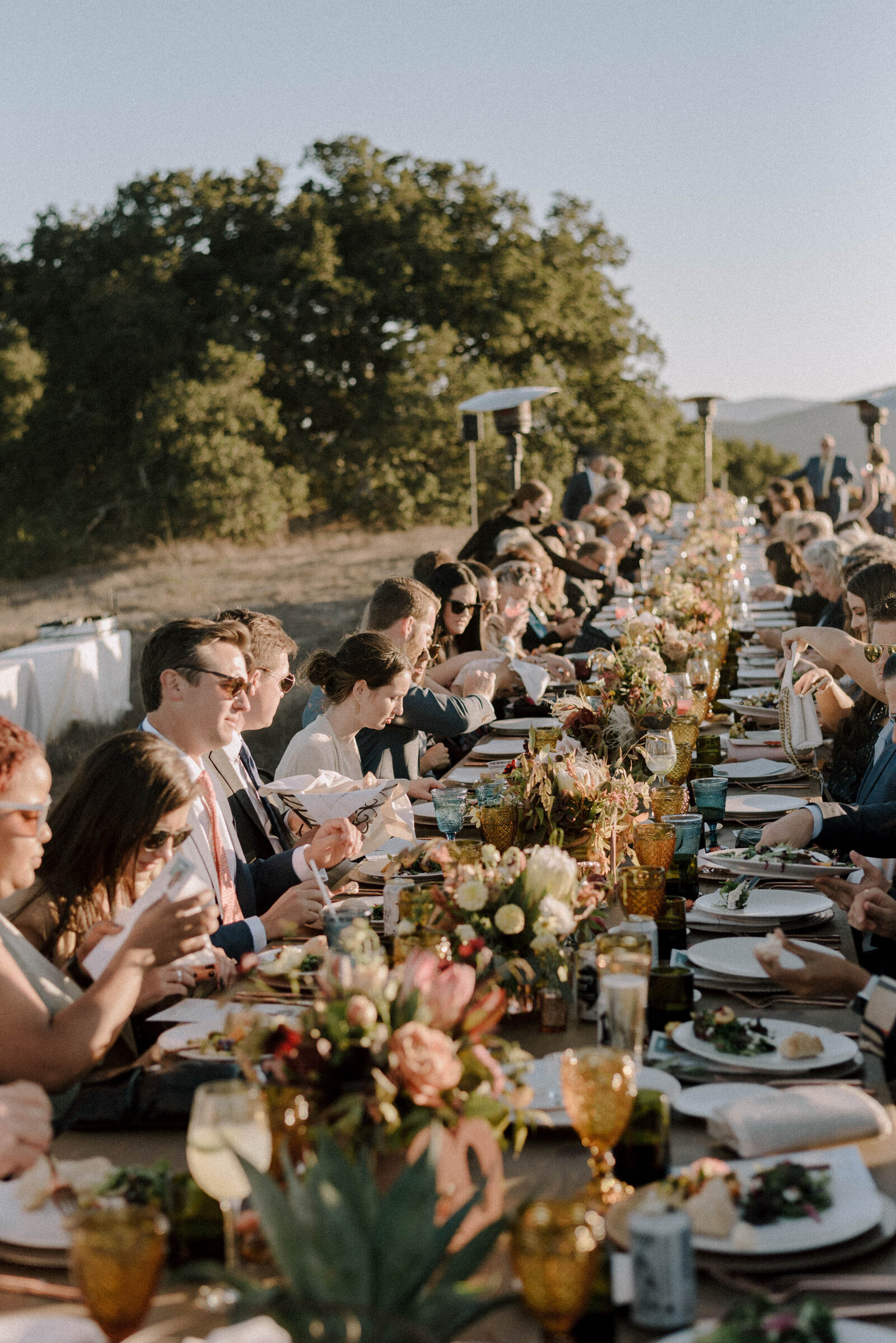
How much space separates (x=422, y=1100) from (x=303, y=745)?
234 centimetres

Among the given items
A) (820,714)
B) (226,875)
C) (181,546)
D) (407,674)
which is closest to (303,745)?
(407,674)

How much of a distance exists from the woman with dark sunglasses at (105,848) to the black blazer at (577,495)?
390 inches

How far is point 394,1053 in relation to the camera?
1.27 m

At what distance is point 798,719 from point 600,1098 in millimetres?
2474

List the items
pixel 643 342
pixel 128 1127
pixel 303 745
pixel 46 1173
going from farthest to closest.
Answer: pixel 643 342 → pixel 303 745 → pixel 128 1127 → pixel 46 1173

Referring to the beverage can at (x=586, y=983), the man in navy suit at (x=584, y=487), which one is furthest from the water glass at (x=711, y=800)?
the man in navy suit at (x=584, y=487)

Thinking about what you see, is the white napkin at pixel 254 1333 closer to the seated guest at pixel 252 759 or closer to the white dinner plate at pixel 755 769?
the seated guest at pixel 252 759

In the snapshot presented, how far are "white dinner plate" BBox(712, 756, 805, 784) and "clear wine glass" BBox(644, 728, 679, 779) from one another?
45 cm

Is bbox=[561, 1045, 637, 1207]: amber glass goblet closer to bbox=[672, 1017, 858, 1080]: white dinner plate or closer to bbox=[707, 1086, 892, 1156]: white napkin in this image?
bbox=[707, 1086, 892, 1156]: white napkin

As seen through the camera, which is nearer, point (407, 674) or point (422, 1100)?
point (422, 1100)

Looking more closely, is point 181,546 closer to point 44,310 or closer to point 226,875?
point 44,310

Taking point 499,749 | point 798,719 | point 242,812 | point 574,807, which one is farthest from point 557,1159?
point 499,749

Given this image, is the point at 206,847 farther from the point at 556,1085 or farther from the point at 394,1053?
the point at 394,1053

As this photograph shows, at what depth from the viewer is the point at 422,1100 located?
126cm
